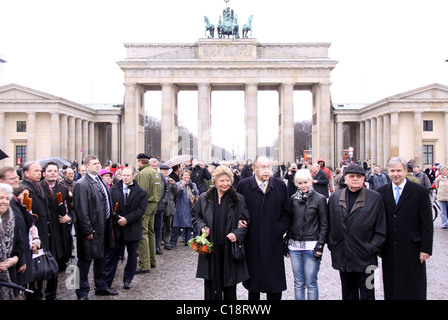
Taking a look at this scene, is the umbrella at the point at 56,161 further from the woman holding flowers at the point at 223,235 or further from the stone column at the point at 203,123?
the stone column at the point at 203,123

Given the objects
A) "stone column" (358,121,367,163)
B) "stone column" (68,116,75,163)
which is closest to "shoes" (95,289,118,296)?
"stone column" (68,116,75,163)

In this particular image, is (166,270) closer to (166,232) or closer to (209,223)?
(166,232)

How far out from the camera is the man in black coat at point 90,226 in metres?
7.25

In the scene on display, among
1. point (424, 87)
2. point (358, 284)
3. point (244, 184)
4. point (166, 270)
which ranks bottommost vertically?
point (166, 270)

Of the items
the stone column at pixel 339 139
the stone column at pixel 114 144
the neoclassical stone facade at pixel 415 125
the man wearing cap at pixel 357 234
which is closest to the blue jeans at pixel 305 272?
the man wearing cap at pixel 357 234

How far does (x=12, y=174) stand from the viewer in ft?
21.5

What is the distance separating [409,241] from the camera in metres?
5.72

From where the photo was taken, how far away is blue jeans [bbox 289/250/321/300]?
6.17 m

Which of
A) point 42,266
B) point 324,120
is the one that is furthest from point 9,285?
point 324,120

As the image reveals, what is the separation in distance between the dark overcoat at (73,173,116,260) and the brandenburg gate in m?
42.3

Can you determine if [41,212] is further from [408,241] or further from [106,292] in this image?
[408,241]

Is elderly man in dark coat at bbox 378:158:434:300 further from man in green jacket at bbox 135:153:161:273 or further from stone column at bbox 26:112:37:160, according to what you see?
stone column at bbox 26:112:37:160

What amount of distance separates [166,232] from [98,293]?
4.64 m
